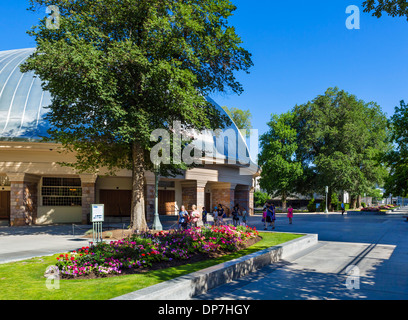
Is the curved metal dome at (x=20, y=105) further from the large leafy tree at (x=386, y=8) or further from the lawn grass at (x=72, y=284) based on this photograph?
the large leafy tree at (x=386, y=8)

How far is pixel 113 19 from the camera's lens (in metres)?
15.2

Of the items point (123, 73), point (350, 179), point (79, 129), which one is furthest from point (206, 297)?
point (350, 179)

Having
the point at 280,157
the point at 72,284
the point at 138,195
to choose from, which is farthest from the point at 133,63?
the point at 280,157

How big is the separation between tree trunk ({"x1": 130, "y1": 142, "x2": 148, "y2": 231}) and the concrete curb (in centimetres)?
845

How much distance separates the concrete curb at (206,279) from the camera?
6014 millimetres

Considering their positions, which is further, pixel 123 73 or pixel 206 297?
pixel 123 73

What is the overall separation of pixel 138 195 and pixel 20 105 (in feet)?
45.6

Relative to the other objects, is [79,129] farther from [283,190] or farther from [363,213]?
[283,190]

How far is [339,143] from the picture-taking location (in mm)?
48531

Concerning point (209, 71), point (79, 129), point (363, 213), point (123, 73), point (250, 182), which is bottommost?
point (363, 213)
